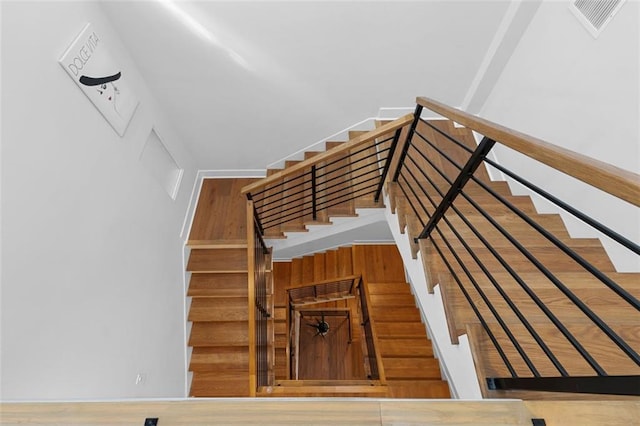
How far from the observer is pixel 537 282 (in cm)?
181

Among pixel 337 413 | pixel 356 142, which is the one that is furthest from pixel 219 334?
pixel 337 413

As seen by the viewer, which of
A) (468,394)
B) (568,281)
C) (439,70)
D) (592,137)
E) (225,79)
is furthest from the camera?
(439,70)

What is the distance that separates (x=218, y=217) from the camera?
395cm

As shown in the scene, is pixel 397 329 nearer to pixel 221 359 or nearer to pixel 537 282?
pixel 221 359

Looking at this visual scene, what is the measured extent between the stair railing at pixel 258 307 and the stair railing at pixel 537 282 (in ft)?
4.41

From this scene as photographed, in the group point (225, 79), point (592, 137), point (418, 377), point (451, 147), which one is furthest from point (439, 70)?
point (418, 377)

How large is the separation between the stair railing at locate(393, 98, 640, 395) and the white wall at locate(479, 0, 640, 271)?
0.32 meters

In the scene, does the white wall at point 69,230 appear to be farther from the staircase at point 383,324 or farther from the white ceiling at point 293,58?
the staircase at point 383,324

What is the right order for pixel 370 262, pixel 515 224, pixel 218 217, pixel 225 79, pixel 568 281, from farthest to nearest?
pixel 370 262 → pixel 218 217 → pixel 225 79 → pixel 515 224 → pixel 568 281

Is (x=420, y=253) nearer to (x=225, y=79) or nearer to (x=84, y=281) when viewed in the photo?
(x=84, y=281)

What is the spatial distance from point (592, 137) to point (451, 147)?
1.42 m

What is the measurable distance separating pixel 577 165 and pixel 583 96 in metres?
1.95

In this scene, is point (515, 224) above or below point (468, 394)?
above

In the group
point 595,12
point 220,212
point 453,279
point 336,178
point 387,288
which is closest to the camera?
point 453,279
